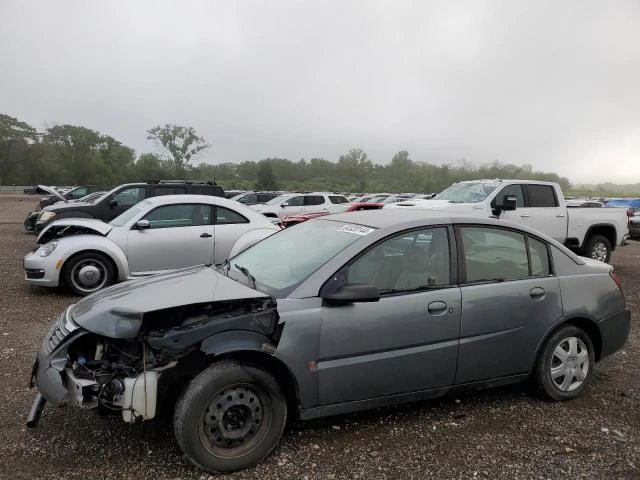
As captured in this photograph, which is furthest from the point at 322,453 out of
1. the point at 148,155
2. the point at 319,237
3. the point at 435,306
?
the point at 148,155

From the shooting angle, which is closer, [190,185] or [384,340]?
[384,340]

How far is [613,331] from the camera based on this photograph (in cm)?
415

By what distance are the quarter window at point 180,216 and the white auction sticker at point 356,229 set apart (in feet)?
15.7

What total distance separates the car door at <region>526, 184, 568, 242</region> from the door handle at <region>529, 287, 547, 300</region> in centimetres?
732

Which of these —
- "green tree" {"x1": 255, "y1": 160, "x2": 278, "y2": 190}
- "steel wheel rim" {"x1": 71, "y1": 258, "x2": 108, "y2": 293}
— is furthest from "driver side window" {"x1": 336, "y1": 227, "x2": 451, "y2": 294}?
"green tree" {"x1": 255, "y1": 160, "x2": 278, "y2": 190}

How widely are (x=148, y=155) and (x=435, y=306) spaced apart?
78.6m

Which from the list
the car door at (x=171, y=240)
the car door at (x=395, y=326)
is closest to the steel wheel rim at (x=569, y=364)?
the car door at (x=395, y=326)

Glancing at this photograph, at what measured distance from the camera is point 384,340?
128 inches

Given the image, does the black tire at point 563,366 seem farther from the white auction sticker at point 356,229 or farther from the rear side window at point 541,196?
the rear side window at point 541,196

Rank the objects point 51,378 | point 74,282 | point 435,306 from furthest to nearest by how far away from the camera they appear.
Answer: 1. point 74,282
2. point 435,306
3. point 51,378

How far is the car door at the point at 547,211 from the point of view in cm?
1062

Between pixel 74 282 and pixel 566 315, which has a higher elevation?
pixel 566 315

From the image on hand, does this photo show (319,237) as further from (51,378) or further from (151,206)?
(151,206)

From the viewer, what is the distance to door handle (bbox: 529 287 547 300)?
3803 millimetres
